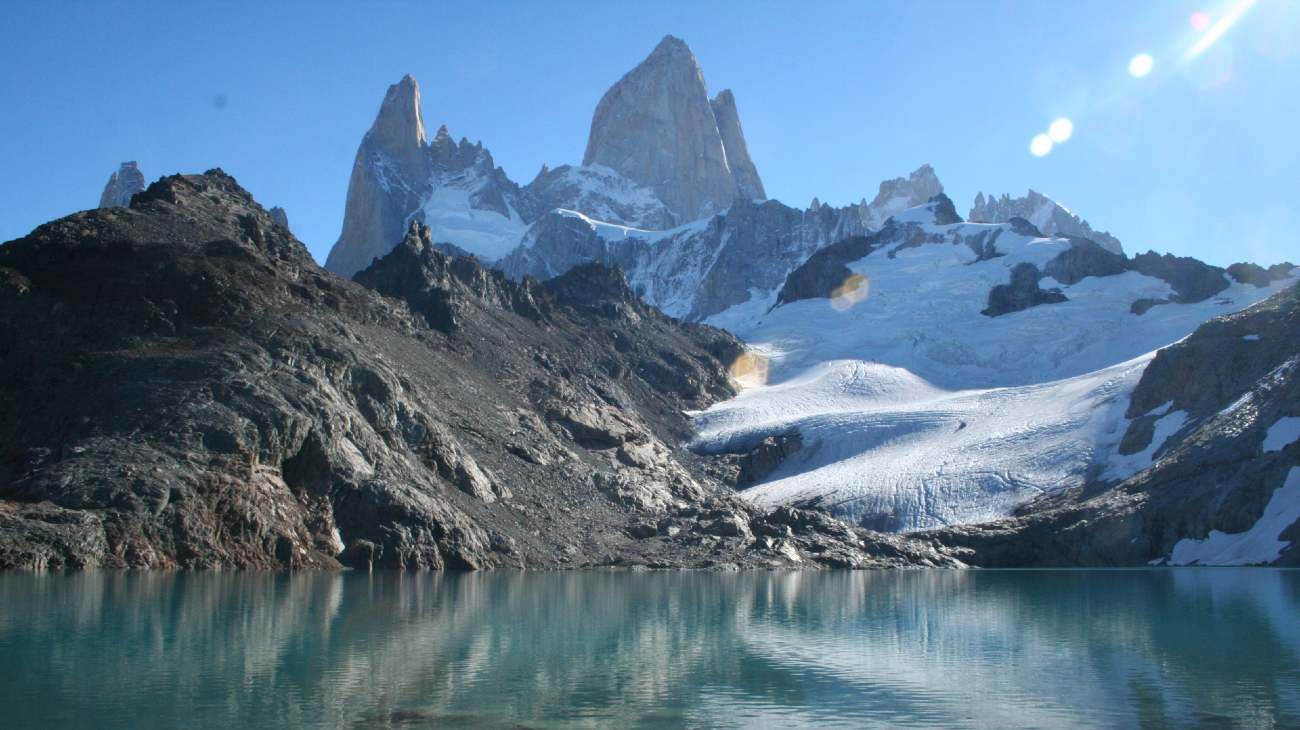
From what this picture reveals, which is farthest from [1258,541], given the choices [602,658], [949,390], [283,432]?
[602,658]

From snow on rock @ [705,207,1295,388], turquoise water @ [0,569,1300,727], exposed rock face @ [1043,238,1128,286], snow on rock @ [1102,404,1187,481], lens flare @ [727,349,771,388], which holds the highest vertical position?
exposed rock face @ [1043,238,1128,286]

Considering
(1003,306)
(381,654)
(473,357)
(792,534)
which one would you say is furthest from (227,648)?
(1003,306)

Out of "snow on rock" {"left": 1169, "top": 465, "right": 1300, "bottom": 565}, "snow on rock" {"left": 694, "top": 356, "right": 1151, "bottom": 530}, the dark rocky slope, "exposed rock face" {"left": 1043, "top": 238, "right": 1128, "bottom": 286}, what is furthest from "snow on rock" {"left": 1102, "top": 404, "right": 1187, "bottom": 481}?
"exposed rock face" {"left": 1043, "top": 238, "right": 1128, "bottom": 286}

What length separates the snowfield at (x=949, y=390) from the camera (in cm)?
10019

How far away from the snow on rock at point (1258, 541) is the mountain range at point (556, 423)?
227 mm

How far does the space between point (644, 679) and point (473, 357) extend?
73.8m

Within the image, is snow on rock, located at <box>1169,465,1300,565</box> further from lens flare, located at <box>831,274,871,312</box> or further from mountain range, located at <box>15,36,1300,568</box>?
lens flare, located at <box>831,274,871,312</box>

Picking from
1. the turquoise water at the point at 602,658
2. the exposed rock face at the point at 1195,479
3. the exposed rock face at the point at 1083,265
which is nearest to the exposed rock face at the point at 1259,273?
the exposed rock face at the point at 1083,265

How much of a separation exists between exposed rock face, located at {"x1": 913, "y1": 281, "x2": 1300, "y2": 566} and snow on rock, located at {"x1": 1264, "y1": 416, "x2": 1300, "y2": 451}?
0.42 metres

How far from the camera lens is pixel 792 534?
268 feet

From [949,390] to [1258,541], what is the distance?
6597 cm

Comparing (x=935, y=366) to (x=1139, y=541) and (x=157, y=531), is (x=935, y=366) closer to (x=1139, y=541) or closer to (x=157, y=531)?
(x=1139, y=541)

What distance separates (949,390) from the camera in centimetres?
14238

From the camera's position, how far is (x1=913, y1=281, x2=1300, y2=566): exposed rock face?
80438mm
